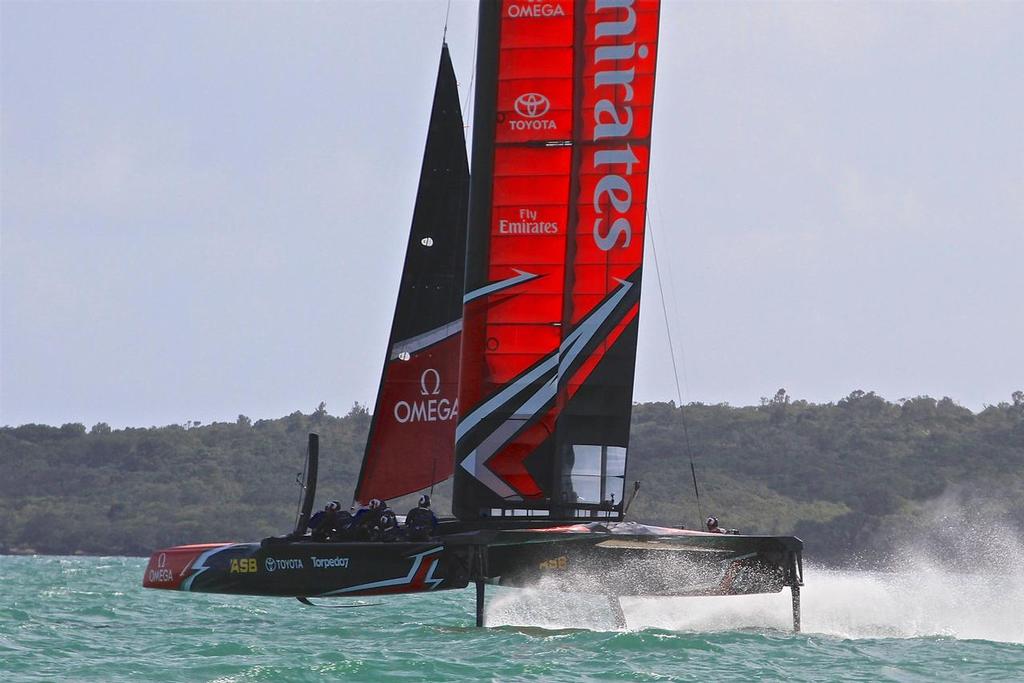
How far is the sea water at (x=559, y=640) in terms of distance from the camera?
15.2 meters

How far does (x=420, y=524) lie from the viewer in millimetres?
18656

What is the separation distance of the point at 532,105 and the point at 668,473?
77.9 m

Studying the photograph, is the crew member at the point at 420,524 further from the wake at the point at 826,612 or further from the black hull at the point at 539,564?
the wake at the point at 826,612

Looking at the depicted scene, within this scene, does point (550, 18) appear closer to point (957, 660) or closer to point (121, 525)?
point (957, 660)

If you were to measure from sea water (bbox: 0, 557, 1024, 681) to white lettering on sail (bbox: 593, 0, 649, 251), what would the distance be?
4666 millimetres

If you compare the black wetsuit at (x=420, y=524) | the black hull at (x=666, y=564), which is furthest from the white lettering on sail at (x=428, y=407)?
the black hull at (x=666, y=564)

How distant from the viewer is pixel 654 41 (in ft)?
65.1

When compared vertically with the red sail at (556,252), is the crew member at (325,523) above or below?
below

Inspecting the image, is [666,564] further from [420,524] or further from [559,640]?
[420,524]

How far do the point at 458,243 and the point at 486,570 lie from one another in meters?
5.42

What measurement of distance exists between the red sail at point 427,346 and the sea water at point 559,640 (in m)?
1.97

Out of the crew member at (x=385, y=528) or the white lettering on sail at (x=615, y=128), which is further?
the white lettering on sail at (x=615, y=128)

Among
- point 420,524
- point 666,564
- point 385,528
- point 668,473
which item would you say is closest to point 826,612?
point 666,564

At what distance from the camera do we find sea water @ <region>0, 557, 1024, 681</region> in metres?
15.2
